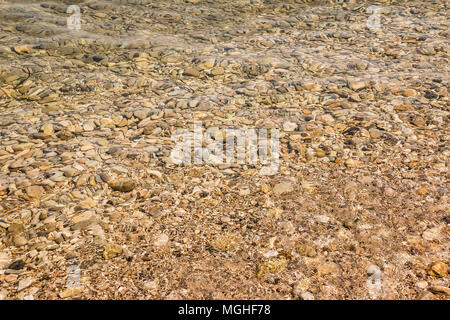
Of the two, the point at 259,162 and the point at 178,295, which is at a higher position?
the point at 259,162

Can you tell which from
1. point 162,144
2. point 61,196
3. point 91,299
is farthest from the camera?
point 162,144

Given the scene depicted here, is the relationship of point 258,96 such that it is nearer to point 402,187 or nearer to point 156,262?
point 402,187

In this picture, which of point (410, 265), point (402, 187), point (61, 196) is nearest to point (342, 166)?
point (402, 187)

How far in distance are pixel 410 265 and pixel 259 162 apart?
156 centimetres

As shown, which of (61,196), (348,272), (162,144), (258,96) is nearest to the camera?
(348,272)

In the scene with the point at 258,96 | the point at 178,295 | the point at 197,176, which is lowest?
the point at 178,295

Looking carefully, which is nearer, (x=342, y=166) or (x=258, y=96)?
(x=342, y=166)

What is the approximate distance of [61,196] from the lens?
284cm

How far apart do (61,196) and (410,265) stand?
275 centimetres

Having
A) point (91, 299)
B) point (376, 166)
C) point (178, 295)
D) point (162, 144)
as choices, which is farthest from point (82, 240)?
point (376, 166)

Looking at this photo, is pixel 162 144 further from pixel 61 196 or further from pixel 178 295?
pixel 178 295

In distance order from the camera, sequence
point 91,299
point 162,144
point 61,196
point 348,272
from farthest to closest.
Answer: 1. point 162,144
2. point 61,196
3. point 348,272
4. point 91,299

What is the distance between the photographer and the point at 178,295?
2.11m

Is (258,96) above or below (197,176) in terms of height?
above
